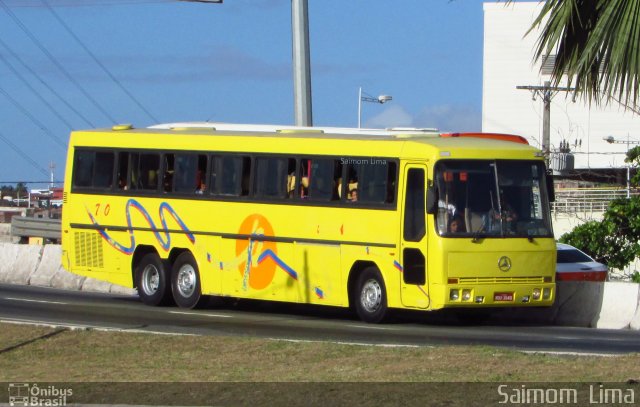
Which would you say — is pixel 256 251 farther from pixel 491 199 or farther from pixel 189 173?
pixel 491 199

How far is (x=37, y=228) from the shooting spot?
121 ft

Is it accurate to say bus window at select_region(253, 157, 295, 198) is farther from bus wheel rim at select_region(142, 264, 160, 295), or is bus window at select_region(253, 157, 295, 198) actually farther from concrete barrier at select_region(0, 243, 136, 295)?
concrete barrier at select_region(0, 243, 136, 295)

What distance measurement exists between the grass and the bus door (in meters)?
4.41

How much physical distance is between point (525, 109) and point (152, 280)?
40590 millimetres

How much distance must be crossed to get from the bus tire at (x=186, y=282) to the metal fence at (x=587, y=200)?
23556mm

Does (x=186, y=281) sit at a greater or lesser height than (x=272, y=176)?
lesser

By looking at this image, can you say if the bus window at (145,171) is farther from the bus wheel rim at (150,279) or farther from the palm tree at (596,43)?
the palm tree at (596,43)

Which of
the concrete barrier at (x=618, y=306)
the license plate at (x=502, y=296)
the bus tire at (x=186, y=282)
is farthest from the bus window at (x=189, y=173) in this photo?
the concrete barrier at (x=618, y=306)

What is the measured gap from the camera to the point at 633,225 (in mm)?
29172

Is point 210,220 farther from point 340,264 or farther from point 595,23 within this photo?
point 595,23

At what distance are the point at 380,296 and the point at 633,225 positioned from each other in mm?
11399

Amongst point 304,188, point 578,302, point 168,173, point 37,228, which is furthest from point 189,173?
point 37,228

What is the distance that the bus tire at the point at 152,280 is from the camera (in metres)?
23.2

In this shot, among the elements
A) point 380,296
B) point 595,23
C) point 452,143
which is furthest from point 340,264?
point 595,23
